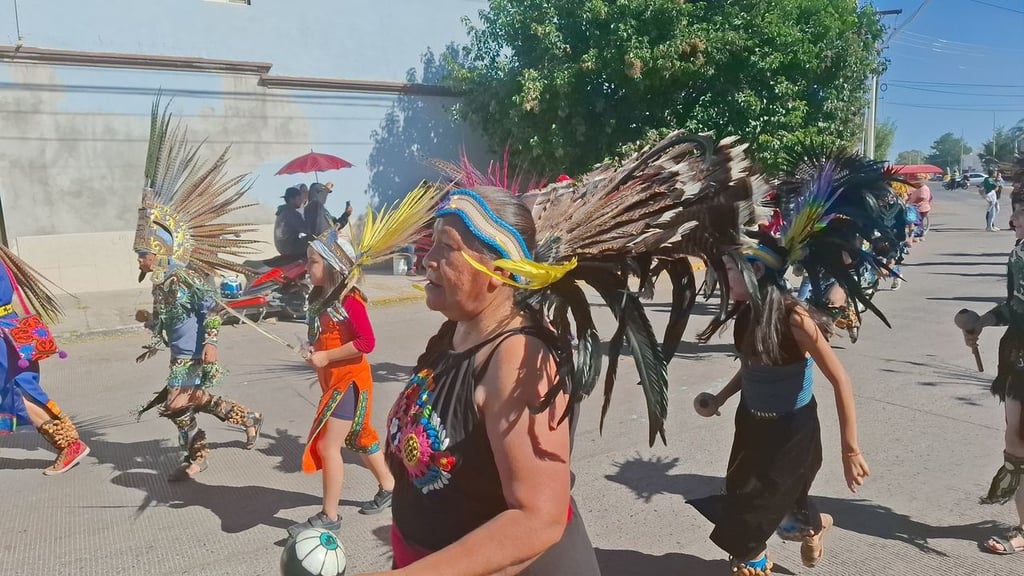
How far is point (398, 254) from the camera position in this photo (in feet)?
12.3

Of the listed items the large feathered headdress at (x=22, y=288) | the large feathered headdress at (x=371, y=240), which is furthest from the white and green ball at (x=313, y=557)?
the large feathered headdress at (x=22, y=288)

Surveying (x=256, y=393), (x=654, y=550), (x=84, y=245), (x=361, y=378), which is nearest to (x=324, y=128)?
(x=84, y=245)

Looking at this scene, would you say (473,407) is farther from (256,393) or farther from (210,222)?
(256,393)

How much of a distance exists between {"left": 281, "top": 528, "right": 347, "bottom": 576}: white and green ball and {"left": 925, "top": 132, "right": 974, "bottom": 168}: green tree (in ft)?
359

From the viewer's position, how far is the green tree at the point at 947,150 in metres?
97.8

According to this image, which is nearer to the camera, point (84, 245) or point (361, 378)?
point (361, 378)

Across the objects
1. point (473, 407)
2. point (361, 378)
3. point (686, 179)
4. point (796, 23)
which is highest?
point (796, 23)

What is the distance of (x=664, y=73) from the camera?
40.3ft

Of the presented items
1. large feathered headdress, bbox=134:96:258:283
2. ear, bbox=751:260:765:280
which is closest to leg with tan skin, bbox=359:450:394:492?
large feathered headdress, bbox=134:96:258:283

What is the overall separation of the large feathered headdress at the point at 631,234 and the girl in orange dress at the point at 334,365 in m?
2.16

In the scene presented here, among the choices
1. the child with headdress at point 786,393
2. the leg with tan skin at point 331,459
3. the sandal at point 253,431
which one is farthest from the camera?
the sandal at point 253,431

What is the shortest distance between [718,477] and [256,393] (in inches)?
168

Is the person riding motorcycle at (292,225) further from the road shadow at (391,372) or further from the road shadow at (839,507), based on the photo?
the road shadow at (839,507)

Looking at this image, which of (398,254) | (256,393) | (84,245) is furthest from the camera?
(84,245)
